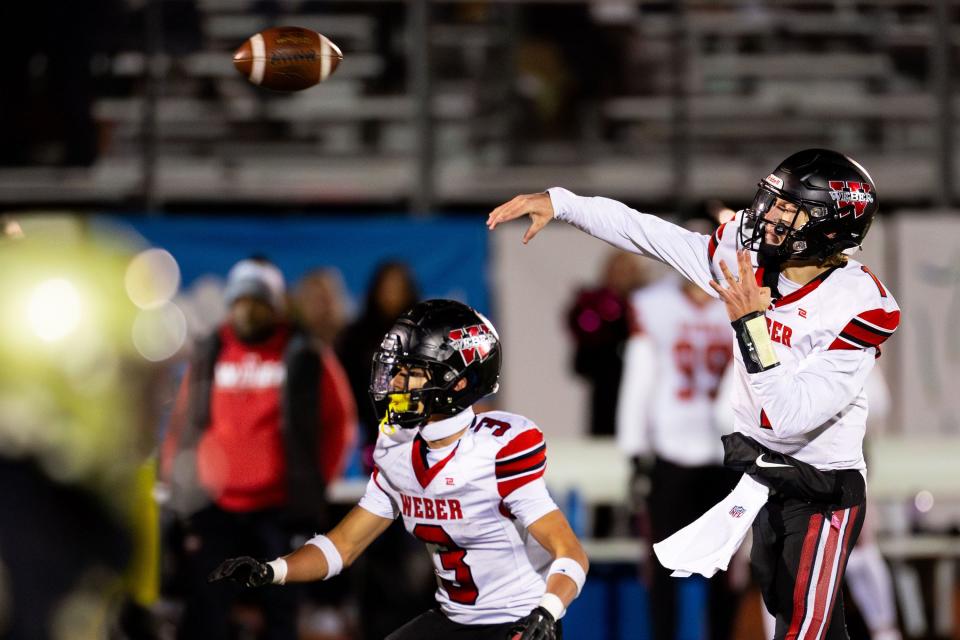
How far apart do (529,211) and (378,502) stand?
97 cm

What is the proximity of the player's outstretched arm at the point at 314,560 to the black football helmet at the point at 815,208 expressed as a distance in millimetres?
1369

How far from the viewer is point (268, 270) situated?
679 cm

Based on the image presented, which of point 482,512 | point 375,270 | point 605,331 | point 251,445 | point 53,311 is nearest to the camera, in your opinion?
point 482,512

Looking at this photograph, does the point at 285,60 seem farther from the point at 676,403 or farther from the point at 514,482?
the point at 676,403

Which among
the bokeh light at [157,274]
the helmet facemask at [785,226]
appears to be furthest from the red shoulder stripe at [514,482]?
the bokeh light at [157,274]

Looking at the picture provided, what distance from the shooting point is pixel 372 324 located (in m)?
7.65

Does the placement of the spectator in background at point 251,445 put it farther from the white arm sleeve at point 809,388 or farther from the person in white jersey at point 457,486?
the white arm sleeve at point 809,388

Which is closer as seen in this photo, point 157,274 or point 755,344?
point 755,344

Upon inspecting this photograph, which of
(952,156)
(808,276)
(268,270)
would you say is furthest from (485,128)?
(808,276)

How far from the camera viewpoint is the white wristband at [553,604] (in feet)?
12.0

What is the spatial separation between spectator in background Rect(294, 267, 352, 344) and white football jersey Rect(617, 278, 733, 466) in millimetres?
2189

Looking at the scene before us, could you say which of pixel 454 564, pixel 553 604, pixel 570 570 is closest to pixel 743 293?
pixel 570 570

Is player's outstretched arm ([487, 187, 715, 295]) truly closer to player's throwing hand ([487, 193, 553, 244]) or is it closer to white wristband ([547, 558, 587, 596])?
player's throwing hand ([487, 193, 553, 244])

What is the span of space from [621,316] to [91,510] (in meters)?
4.15
